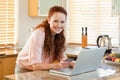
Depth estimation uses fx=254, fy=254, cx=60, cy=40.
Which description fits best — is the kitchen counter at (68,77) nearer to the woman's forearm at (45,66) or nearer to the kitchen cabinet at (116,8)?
the woman's forearm at (45,66)

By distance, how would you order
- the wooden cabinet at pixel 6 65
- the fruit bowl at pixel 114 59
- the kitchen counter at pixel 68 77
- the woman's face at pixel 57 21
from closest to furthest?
1. the kitchen counter at pixel 68 77
2. the woman's face at pixel 57 21
3. the fruit bowl at pixel 114 59
4. the wooden cabinet at pixel 6 65

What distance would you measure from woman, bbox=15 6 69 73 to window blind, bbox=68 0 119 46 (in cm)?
195

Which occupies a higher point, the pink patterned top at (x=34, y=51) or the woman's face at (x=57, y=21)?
the woman's face at (x=57, y=21)

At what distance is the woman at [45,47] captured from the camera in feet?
7.54

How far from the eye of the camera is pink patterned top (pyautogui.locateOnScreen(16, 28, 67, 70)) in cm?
230

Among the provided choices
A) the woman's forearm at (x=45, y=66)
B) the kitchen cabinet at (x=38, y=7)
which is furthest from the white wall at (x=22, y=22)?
the woman's forearm at (x=45, y=66)

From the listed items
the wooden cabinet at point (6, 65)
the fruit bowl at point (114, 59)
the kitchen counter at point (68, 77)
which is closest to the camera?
the kitchen counter at point (68, 77)

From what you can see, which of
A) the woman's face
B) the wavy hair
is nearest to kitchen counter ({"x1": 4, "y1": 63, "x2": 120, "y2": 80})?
the wavy hair

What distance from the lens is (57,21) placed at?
2396mm

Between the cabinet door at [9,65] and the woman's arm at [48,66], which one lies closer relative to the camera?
the woman's arm at [48,66]

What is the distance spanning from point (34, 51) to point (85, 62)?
1.63 feet

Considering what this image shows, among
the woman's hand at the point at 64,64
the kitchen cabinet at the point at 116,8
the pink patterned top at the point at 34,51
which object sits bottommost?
the woman's hand at the point at 64,64

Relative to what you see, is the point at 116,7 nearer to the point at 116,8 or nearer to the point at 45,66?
the point at 116,8

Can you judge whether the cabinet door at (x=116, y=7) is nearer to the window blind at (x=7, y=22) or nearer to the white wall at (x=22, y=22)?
the white wall at (x=22, y=22)
